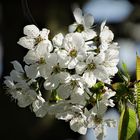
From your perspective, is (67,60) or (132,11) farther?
(132,11)

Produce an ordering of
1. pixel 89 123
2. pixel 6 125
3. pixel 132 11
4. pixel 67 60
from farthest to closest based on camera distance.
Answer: pixel 132 11 < pixel 6 125 < pixel 89 123 < pixel 67 60

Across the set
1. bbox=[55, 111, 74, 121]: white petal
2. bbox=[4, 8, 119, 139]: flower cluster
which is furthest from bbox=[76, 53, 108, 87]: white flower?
bbox=[55, 111, 74, 121]: white petal

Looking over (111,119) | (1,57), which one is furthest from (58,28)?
(111,119)

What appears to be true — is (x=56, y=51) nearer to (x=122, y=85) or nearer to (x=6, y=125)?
(x=122, y=85)

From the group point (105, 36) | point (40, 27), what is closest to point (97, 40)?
point (105, 36)

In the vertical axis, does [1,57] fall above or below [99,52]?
below

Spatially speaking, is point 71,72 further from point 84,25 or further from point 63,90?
point 84,25
